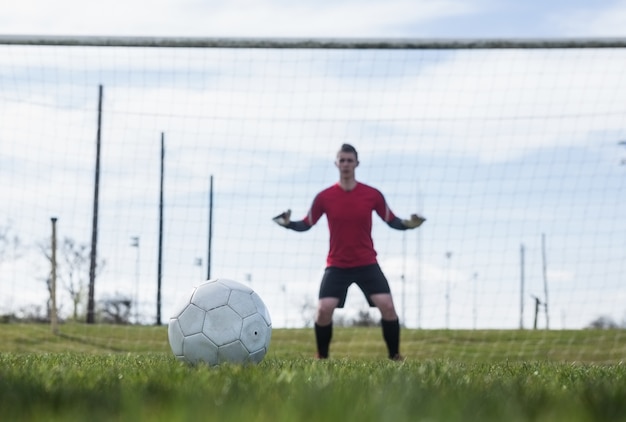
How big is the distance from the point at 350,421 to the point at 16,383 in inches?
67.8

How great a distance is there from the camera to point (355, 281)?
26.8 ft

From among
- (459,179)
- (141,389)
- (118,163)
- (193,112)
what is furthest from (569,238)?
(141,389)

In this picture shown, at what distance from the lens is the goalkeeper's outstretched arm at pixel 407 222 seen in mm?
8141

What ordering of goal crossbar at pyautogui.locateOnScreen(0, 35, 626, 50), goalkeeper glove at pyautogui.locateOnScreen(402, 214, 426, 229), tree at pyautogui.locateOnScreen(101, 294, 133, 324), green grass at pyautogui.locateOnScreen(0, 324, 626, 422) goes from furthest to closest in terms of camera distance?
tree at pyautogui.locateOnScreen(101, 294, 133, 324)
goal crossbar at pyautogui.locateOnScreen(0, 35, 626, 50)
goalkeeper glove at pyautogui.locateOnScreen(402, 214, 426, 229)
green grass at pyautogui.locateOnScreen(0, 324, 626, 422)

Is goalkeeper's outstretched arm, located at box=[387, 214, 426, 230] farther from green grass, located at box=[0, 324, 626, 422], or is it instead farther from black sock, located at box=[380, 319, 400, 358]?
green grass, located at box=[0, 324, 626, 422]

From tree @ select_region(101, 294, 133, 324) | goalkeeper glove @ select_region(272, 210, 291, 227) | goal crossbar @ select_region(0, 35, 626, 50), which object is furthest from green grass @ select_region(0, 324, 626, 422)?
tree @ select_region(101, 294, 133, 324)

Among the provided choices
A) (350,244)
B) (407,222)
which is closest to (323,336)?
(350,244)

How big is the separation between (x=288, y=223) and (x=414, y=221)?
1.17 meters

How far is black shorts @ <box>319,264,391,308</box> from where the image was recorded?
8.13m

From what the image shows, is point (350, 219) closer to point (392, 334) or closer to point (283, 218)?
point (283, 218)

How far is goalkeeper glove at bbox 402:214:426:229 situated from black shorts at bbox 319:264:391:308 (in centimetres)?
48

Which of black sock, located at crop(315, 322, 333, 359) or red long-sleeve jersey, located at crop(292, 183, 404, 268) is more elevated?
red long-sleeve jersey, located at crop(292, 183, 404, 268)

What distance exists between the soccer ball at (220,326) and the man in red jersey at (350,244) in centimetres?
258

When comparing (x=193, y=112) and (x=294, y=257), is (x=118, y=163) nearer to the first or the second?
(x=193, y=112)
